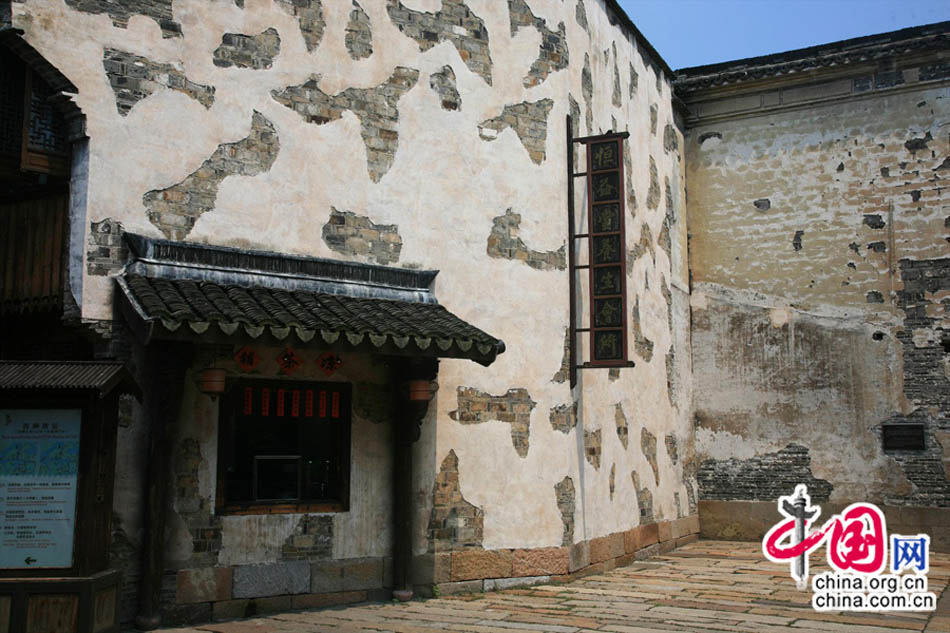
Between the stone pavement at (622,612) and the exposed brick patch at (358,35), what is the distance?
575 cm

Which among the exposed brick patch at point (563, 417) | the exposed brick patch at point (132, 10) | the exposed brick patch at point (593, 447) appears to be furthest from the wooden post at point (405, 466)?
the exposed brick patch at point (132, 10)

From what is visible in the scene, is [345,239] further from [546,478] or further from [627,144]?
[627,144]

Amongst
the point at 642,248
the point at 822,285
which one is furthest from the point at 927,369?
the point at 642,248

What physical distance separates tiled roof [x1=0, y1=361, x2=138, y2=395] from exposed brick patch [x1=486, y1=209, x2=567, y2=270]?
454 cm

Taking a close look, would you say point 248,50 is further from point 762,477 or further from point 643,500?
point 762,477

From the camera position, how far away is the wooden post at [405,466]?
9297 mm

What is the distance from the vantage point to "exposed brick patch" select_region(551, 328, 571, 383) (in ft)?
35.3

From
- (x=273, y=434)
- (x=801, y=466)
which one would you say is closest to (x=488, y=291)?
(x=273, y=434)

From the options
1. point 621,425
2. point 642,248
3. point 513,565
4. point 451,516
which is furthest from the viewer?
point 642,248

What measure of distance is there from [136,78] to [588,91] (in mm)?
5912

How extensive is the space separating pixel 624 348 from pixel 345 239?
11.4 ft

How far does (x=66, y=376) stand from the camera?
7.04 meters

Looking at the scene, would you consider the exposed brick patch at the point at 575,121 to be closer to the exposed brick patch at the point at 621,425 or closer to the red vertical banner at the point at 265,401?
the exposed brick patch at the point at 621,425

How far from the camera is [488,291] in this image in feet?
34.1
